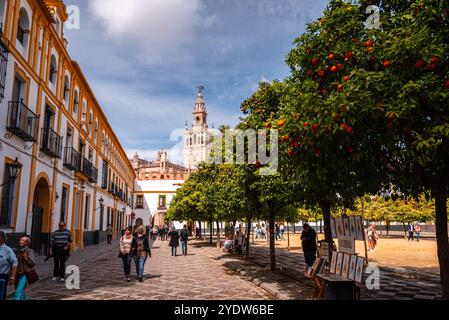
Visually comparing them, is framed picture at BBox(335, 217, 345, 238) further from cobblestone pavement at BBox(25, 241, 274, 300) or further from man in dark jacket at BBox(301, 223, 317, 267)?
man in dark jacket at BBox(301, 223, 317, 267)

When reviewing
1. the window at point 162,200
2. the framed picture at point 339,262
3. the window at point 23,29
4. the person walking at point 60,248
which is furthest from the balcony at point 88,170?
the window at point 162,200

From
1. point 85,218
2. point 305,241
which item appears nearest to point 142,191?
point 85,218

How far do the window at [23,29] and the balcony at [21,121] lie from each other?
2.59 meters

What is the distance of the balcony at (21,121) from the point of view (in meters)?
12.2

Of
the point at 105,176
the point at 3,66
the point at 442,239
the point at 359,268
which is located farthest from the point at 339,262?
the point at 105,176

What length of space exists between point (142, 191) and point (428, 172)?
5565 centimetres

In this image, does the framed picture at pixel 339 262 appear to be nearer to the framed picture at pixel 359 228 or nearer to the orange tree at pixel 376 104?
the framed picture at pixel 359 228

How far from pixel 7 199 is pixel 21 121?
2749mm

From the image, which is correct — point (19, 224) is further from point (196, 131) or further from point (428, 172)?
point (196, 131)

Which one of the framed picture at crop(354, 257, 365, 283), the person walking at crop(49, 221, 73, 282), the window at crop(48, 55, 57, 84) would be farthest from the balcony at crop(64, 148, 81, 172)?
the framed picture at crop(354, 257, 365, 283)

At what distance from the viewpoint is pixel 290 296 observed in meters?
8.39

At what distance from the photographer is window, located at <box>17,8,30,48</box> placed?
536 inches

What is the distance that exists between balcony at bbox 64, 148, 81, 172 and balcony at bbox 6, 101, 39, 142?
5043mm

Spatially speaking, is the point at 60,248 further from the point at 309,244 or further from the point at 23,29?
the point at 23,29
